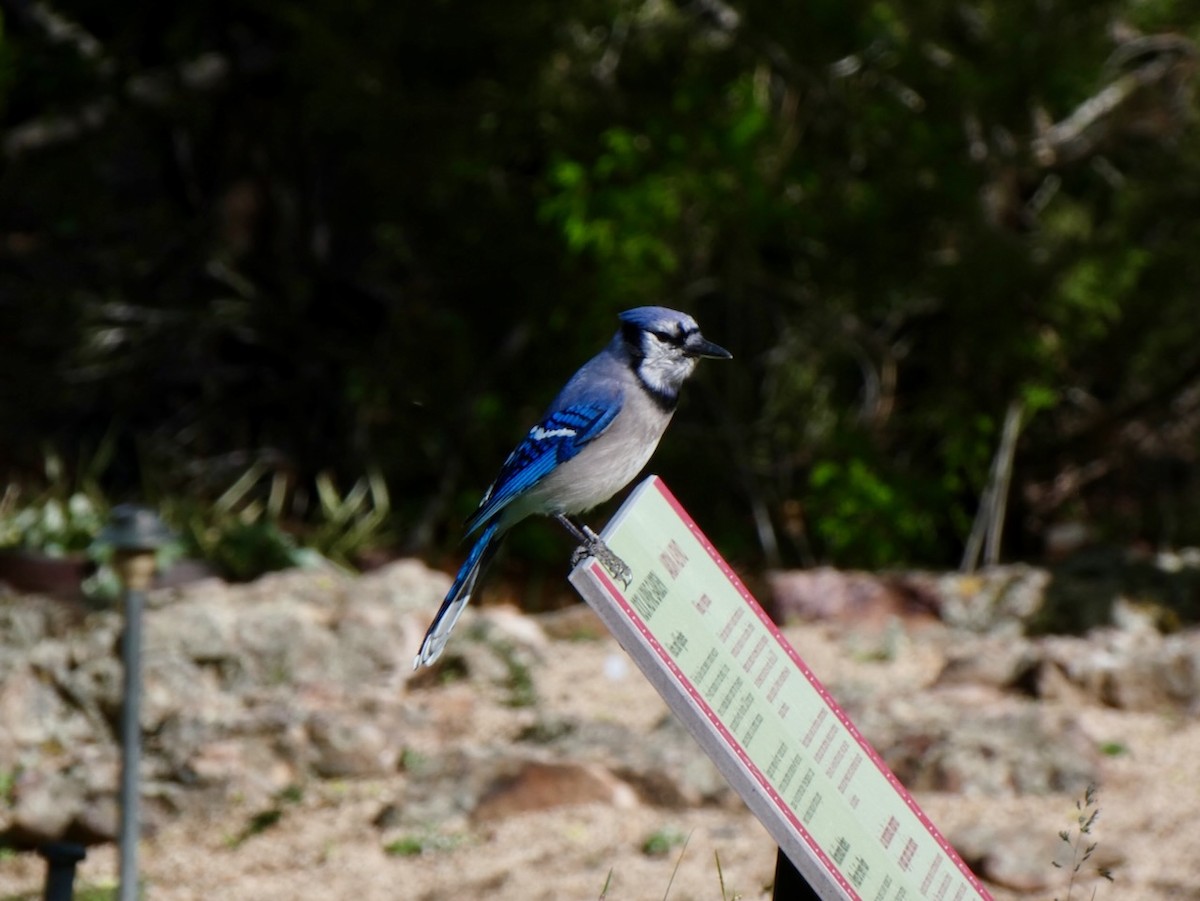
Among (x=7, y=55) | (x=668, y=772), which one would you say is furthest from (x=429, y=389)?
(x=668, y=772)

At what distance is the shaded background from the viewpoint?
→ 25.9 ft

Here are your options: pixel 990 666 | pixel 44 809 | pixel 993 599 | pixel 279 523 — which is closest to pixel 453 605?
pixel 44 809

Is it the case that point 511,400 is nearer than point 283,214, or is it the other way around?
point 511,400

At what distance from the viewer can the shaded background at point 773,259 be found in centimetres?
789

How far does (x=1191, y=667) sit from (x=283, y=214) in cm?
578

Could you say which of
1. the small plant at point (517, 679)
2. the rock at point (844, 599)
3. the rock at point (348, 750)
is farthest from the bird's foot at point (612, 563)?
the rock at point (844, 599)

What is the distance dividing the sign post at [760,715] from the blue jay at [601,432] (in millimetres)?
723

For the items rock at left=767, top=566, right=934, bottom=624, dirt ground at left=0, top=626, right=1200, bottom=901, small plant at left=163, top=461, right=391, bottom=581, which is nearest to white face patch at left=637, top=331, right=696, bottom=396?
dirt ground at left=0, top=626, right=1200, bottom=901

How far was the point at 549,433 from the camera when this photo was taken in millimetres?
3088

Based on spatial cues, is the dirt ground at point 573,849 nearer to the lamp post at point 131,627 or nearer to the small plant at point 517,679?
the lamp post at point 131,627

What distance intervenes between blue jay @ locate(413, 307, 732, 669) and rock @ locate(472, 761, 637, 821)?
1.86m

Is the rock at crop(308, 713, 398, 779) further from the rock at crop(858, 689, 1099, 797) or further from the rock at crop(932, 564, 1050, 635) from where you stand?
the rock at crop(932, 564, 1050, 635)

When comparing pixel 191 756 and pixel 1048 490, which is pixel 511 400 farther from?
pixel 191 756

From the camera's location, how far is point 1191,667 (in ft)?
19.3
